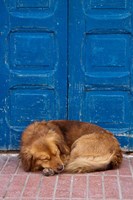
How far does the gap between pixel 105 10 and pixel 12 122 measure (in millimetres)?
1829

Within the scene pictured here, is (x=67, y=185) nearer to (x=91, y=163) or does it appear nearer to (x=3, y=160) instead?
(x=91, y=163)

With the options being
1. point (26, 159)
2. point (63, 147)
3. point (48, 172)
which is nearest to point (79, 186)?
point (48, 172)

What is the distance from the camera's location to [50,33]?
6578 millimetres

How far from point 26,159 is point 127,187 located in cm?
118

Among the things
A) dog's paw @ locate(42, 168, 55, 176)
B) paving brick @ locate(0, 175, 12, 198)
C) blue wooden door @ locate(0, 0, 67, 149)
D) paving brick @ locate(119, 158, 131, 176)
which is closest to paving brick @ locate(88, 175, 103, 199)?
paving brick @ locate(119, 158, 131, 176)

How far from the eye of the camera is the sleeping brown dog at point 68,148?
589 centimetres

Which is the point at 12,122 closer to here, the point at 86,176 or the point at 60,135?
the point at 60,135

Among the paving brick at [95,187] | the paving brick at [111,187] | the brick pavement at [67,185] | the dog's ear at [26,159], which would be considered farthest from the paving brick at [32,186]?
the paving brick at [111,187]

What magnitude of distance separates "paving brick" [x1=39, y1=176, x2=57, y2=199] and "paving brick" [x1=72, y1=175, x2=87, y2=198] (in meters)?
0.22

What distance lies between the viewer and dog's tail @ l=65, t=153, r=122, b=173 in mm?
6031

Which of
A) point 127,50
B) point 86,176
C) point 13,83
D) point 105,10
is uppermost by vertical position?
point 105,10

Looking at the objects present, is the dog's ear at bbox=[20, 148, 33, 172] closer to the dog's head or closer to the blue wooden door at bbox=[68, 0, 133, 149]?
the dog's head

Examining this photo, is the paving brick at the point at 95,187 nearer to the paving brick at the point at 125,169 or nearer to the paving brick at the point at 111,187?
the paving brick at the point at 111,187

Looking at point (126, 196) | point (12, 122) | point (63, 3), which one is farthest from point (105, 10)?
point (126, 196)
